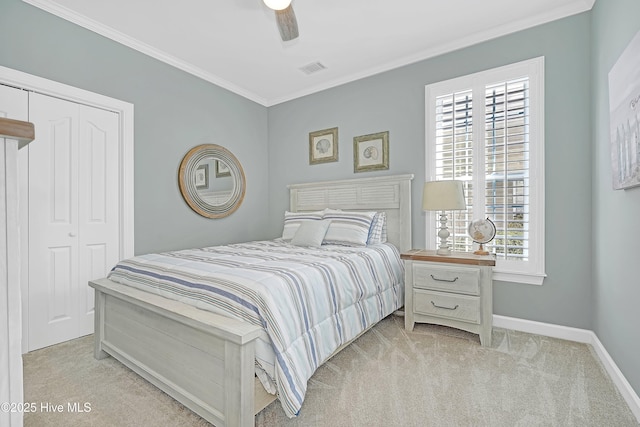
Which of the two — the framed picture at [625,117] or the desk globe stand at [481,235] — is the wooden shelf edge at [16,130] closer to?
the framed picture at [625,117]

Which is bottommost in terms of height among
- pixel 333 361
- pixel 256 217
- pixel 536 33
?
pixel 333 361

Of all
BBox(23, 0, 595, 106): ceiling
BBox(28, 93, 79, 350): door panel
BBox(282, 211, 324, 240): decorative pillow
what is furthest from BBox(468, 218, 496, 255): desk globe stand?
BBox(28, 93, 79, 350): door panel

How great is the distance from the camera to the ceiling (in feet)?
8.32

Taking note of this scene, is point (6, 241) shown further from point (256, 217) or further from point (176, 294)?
point (256, 217)

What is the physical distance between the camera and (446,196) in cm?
268

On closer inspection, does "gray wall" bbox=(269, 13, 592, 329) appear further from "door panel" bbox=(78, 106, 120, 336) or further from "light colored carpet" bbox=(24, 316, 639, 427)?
"door panel" bbox=(78, 106, 120, 336)

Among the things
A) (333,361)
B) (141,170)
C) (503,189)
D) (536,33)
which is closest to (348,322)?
(333,361)

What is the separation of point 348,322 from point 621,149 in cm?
Result: 193

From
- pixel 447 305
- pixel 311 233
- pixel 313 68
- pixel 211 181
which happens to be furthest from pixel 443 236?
→ pixel 211 181

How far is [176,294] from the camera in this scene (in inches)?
72.9

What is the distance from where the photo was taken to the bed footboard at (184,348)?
4.66 ft

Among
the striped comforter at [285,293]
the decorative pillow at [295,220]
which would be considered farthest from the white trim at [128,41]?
the striped comforter at [285,293]

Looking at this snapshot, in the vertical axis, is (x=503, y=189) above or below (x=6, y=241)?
above

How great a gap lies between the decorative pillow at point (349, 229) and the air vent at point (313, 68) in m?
1.71
